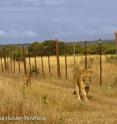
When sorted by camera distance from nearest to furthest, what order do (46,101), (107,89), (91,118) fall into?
(91,118) < (46,101) < (107,89)

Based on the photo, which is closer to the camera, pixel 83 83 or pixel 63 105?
pixel 63 105

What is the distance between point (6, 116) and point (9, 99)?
5.68ft

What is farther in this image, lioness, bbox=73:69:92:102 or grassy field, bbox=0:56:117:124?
lioness, bbox=73:69:92:102

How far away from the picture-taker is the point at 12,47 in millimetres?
61281

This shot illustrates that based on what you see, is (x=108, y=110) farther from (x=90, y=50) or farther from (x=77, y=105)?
(x=90, y=50)

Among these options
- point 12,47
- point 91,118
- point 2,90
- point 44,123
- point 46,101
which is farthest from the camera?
point 12,47

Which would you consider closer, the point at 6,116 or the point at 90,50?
the point at 6,116

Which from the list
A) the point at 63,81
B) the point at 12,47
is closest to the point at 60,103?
the point at 63,81

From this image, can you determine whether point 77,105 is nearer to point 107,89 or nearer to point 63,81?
point 107,89

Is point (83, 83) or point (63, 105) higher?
point (83, 83)

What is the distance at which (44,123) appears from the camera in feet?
36.8

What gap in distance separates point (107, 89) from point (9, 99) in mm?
9390

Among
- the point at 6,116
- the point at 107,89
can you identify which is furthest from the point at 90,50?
the point at 6,116

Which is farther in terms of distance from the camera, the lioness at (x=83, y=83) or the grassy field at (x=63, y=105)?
the lioness at (x=83, y=83)
